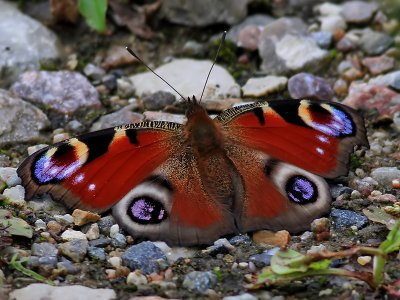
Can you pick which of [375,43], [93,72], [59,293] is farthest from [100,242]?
[375,43]

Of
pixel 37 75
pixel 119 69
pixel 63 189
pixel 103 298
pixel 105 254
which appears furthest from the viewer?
pixel 119 69

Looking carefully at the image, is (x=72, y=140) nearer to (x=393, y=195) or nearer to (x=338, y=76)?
(x=393, y=195)

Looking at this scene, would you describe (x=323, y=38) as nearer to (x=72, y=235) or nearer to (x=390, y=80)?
(x=390, y=80)

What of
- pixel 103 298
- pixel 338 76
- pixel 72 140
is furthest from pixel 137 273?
pixel 338 76

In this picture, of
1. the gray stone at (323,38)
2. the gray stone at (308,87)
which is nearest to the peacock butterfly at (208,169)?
the gray stone at (308,87)

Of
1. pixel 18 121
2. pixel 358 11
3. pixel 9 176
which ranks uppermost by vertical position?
pixel 358 11

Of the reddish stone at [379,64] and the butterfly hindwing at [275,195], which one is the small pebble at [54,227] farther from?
the reddish stone at [379,64]
